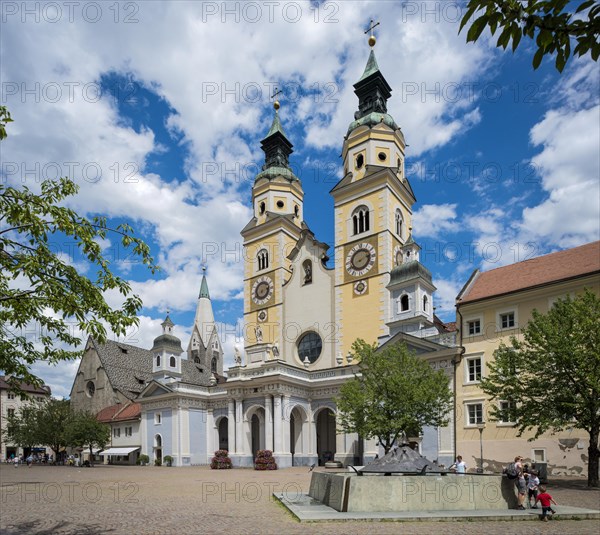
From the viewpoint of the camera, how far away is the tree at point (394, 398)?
91.7ft

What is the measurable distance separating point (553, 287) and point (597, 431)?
1001 cm

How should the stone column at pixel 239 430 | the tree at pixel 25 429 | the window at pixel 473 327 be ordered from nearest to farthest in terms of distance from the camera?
the window at pixel 473 327, the stone column at pixel 239 430, the tree at pixel 25 429

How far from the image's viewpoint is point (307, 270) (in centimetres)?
5288

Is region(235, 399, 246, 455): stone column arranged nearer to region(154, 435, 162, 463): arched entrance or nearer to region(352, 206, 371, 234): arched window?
region(154, 435, 162, 463): arched entrance

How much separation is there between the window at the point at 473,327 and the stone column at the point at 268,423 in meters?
18.0

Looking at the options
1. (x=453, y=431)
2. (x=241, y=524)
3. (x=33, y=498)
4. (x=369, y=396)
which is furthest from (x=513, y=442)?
(x=33, y=498)

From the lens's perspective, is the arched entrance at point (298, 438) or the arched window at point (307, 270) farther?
the arched window at point (307, 270)

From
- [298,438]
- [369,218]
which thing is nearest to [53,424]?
[298,438]

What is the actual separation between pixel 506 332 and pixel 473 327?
7.64ft

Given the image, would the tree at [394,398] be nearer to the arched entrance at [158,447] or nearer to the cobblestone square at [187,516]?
the cobblestone square at [187,516]

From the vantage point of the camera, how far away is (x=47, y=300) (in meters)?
7.92

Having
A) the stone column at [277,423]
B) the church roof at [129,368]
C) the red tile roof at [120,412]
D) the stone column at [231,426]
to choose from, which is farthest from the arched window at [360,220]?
the red tile roof at [120,412]

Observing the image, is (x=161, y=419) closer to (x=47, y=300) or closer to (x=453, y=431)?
(x=453, y=431)

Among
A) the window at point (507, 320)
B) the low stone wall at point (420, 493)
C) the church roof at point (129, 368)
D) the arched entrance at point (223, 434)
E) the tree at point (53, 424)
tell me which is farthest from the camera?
the church roof at point (129, 368)
